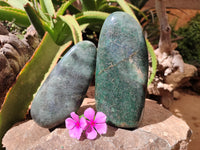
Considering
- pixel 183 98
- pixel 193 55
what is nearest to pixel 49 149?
pixel 183 98

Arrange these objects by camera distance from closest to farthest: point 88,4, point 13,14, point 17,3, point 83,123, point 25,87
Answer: point 83,123 < point 25,87 < point 13,14 < point 17,3 < point 88,4

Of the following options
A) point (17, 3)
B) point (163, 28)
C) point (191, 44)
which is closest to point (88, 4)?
point (17, 3)

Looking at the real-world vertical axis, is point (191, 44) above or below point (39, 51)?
below

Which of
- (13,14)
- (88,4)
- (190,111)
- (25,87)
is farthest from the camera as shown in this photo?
(190,111)

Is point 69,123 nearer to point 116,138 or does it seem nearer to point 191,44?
point 116,138

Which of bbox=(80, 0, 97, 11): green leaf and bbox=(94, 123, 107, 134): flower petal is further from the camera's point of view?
bbox=(80, 0, 97, 11): green leaf

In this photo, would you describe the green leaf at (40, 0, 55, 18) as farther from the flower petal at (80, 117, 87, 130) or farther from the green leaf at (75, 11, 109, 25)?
the flower petal at (80, 117, 87, 130)

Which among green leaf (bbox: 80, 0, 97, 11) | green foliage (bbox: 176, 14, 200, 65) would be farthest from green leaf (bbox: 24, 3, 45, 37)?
green foliage (bbox: 176, 14, 200, 65)
